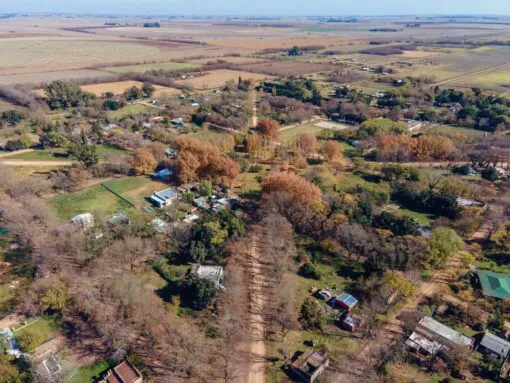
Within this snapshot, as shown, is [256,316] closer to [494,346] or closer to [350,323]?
[350,323]

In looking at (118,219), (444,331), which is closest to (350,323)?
(444,331)

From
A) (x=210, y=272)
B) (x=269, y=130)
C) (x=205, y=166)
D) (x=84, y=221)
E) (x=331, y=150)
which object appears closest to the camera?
(x=210, y=272)

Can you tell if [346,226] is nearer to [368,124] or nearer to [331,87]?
[368,124]

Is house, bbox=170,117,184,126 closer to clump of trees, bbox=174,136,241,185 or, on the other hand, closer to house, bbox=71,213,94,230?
clump of trees, bbox=174,136,241,185

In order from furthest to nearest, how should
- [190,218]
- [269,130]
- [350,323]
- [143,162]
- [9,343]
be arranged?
1. [269,130]
2. [143,162]
3. [190,218]
4. [350,323]
5. [9,343]

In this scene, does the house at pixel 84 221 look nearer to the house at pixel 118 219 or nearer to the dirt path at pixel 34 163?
the house at pixel 118 219

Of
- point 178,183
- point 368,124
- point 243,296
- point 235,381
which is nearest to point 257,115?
point 368,124

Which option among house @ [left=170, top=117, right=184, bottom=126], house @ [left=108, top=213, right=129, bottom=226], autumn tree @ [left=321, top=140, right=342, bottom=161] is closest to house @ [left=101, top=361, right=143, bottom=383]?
house @ [left=108, top=213, right=129, bottom=226]
